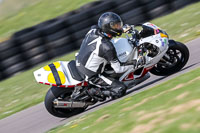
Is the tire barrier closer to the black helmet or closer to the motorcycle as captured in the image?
the motorcycle

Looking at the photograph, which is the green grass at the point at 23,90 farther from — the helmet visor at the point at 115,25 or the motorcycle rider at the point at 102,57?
the helmet visor at the point at 115,25

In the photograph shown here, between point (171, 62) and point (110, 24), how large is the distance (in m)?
1.37

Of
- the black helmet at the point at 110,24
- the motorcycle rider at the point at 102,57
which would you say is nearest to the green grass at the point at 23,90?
the motorcycle rider at the point at 102,57

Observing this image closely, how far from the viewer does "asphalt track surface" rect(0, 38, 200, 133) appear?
22.5 feet

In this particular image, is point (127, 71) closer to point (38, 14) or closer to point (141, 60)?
point (141, 60)

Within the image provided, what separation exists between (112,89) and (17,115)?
2.42 m

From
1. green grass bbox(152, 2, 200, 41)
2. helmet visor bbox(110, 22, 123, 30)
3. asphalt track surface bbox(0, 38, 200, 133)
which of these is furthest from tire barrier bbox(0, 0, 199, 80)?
helmet visor bbox(110, 22, 123, 30)

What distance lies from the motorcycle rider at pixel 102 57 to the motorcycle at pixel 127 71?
0.41ft

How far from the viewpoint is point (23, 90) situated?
10.3 meters

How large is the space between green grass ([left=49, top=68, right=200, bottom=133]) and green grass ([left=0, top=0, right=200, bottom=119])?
2887 millimetres

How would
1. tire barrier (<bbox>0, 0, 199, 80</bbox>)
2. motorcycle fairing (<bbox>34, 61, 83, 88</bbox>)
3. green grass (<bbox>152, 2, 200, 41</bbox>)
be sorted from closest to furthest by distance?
motorcycle fairing (<bbox>34, 61, 83, 88</bbox>) < green grass (<bbox>152, 2, 200, 41</bbox>) < tire barrier (<bbox>0, 0, 199, 80</bbox>)

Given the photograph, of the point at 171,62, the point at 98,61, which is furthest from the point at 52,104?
the point at 171,62

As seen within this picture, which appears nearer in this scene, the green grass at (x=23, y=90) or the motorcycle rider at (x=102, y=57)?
the motorcycle rider at (x=102, y=57)

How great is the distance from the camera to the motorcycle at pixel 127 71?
663cm
